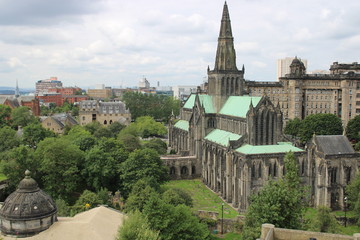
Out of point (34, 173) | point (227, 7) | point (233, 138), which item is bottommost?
point (34, 173)

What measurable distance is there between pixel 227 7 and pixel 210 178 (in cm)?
3775

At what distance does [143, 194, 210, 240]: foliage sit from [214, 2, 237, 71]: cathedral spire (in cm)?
4505

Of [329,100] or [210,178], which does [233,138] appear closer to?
[210,178]

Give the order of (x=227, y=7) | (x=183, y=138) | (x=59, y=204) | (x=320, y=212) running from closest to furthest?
(x=320, y=212) < (x=59, y=204) < (x=227, y=7) < (x=183, y=138)

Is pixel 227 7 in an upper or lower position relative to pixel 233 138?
upper

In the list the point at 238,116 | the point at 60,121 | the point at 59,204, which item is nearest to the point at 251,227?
the point at 59,204

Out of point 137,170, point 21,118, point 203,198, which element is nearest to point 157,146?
point 203,198

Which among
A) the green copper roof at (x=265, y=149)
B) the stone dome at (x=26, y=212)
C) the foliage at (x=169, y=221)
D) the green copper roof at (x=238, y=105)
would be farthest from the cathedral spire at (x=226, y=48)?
the stone dome at (x=26, y=212)

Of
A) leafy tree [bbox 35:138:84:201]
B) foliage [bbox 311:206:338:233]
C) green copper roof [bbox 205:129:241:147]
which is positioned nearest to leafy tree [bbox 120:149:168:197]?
leafy tree [bbox 35:138:84:201]

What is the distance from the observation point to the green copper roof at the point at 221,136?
215 feet

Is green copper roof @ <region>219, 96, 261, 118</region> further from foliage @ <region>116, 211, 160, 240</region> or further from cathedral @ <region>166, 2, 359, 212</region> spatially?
foliage @ <region>116, 211, 160, 240</region>

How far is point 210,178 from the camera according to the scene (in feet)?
232

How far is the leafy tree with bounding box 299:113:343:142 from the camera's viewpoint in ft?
307

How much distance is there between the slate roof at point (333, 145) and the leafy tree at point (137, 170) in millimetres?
27387
